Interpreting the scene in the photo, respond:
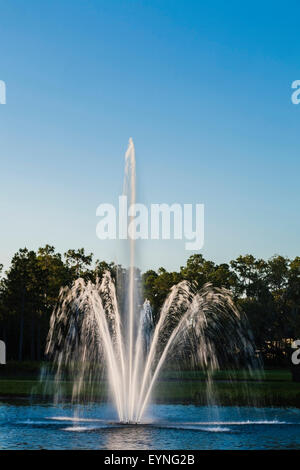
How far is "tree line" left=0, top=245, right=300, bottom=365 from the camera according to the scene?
74.4 meters

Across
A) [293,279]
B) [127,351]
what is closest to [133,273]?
[127,351]

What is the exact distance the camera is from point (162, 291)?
86000 millimetres

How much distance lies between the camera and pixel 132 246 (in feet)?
80.9

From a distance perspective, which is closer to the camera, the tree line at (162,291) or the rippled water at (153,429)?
the rippled water at (153,429)

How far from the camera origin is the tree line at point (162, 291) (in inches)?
2928

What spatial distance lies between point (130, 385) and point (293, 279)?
6685 centimetres

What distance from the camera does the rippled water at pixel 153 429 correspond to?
15.7 m

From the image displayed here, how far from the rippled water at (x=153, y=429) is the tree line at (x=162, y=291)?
49598 mm

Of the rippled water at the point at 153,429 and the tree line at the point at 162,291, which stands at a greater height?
the tree line at the point at 162,291

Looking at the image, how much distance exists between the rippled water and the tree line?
4960 cm

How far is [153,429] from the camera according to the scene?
18.2 meters

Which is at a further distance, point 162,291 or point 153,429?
point 162,291

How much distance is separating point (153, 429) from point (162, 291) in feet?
223
